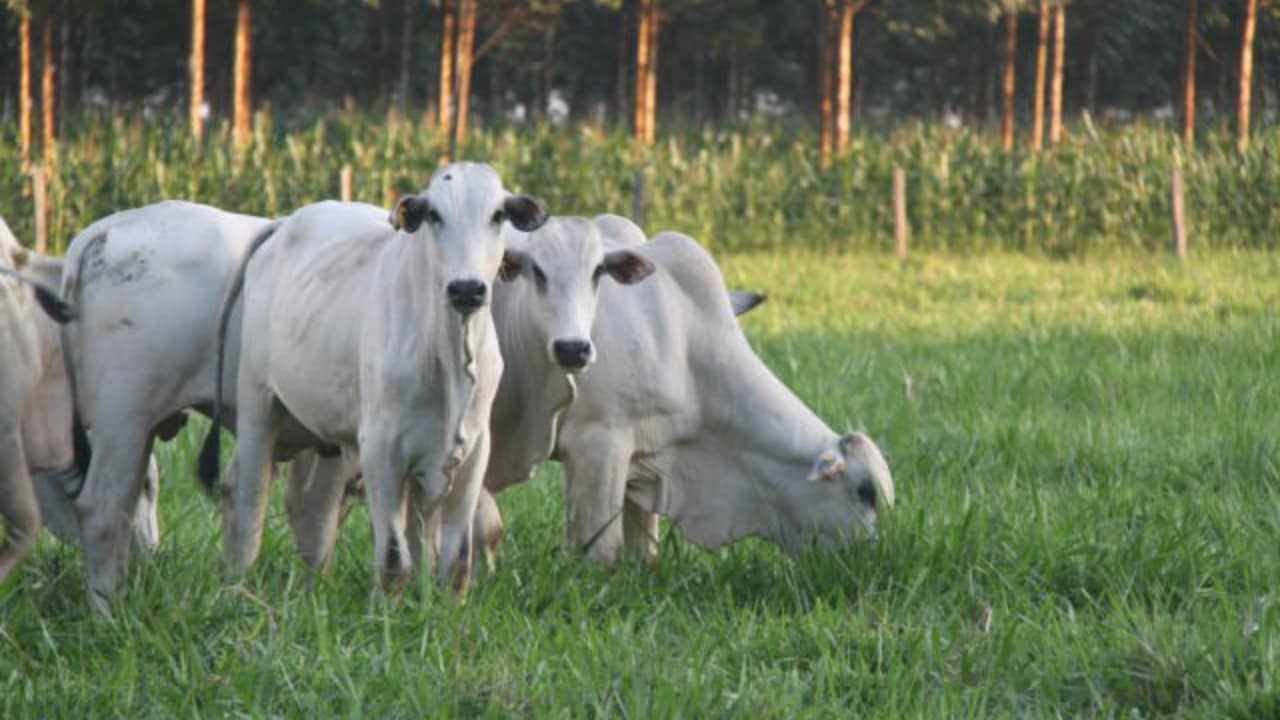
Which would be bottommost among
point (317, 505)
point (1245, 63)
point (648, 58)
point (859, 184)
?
point (317, 505)

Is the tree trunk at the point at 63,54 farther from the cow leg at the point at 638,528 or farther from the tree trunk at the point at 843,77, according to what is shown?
the cow leg at the point at 638,528

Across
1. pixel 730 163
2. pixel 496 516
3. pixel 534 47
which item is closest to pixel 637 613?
pixel 496 516

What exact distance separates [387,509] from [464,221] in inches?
33.1

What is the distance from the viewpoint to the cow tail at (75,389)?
616cm

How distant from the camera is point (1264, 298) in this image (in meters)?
15.3

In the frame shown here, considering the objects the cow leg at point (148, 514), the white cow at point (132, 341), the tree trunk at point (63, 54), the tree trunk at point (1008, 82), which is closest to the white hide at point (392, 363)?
the white cow at point (132, 341)

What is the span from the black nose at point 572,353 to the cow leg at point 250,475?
Result: 1078 millimetres

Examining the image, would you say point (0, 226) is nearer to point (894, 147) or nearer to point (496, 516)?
point (496, 516)

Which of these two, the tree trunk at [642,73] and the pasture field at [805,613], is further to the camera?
the tree trunk at [642,73]

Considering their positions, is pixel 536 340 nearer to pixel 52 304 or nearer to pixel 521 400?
pixel 521 400

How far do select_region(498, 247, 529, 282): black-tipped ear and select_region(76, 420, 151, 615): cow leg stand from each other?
1.24 m

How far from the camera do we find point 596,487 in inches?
252

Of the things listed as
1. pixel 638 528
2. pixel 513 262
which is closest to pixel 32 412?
pixel 513 262

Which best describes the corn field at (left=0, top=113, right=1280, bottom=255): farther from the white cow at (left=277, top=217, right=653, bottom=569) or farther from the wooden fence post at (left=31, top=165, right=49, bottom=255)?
the white cow at (left=277, top=217, right=653, bottom=569)
